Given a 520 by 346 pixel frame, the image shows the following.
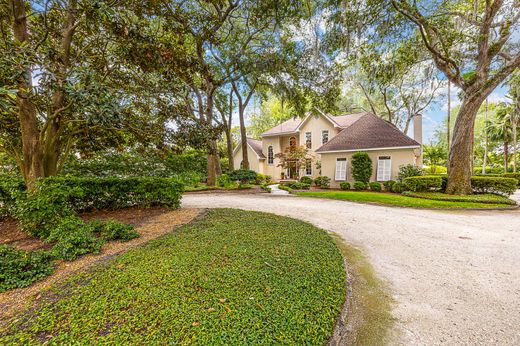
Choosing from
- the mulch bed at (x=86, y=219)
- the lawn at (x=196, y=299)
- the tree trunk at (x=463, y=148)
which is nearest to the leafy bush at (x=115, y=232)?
the mulch bed at (x=86, y=219)

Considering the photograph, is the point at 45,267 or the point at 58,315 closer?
the point at 58,315

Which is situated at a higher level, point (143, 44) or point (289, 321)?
point (143, 44)

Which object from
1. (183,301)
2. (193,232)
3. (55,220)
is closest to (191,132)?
(193,232)

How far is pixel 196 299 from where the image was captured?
87.5 inches

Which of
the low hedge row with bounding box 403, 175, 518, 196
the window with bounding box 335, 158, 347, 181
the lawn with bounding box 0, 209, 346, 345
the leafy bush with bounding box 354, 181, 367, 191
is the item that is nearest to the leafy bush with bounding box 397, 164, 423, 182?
the low hedge row with bounding box 403, 175, 518, 196

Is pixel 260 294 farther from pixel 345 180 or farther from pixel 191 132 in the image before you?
pixel 345 180

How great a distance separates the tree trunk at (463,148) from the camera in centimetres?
1012

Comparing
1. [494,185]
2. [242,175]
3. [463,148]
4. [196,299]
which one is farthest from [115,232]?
[494,185]

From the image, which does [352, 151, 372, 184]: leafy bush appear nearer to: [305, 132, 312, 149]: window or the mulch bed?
[305, 132, 312, 149]: window

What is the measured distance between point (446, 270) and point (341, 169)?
12.5m

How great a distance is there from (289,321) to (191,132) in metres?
5.26

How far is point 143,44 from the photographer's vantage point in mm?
4270

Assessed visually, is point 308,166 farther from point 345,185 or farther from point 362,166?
point 362,166

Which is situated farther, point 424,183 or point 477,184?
point 424,183
